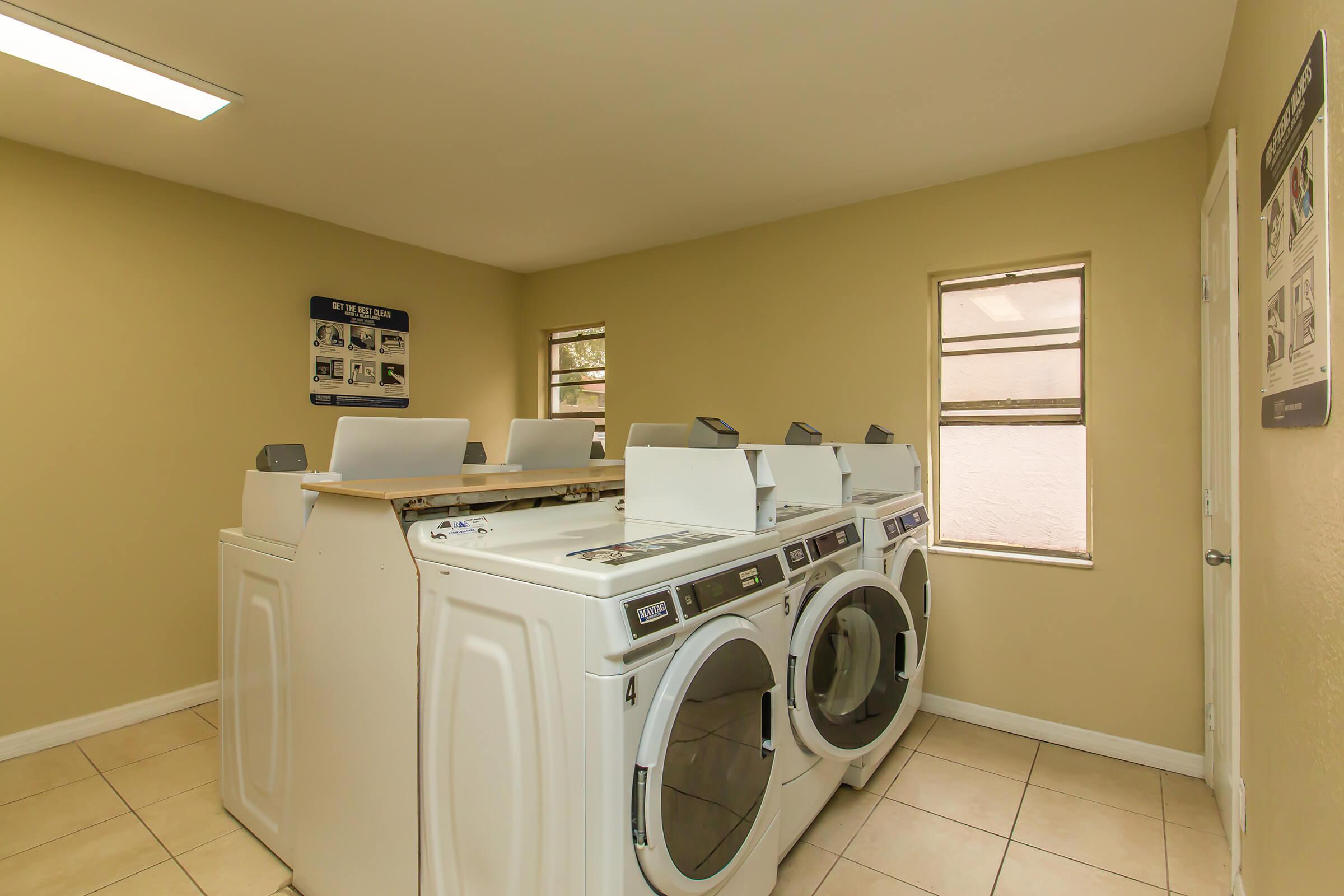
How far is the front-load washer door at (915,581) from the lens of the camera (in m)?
2.47

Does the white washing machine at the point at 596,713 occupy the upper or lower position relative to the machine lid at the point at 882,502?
lower

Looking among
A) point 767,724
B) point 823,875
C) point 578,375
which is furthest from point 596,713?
point 578,375

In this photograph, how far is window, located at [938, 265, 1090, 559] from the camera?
2910 mm

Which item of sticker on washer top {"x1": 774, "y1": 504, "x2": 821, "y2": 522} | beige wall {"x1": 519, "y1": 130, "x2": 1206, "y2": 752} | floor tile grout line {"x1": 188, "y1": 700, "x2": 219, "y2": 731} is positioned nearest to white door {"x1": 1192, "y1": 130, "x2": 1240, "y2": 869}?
beige wall {"x1": 519, "y1": 130, "x2": 1206, "y2": 752}

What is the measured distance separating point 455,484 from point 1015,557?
8.50ft

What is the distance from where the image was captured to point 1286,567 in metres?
1.26

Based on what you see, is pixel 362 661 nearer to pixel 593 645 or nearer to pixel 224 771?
pixel 593 645

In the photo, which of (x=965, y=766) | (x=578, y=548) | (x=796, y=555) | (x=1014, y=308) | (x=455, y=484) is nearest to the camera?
(x=578, y=548)

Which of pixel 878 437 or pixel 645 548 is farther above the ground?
pixel 878 437

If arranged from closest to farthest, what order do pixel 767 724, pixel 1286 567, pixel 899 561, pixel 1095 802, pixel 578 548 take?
pixel 1286 567, pixel 578 548, pixel 767 724, pixel 1095 802, pixel 899 561

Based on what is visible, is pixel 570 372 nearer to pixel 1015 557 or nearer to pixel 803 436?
pixel 803 436

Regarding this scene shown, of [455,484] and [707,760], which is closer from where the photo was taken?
[707,760]

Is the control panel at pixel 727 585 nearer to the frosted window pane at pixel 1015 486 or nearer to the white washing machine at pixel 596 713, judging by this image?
the white washing machine at pixel 596 713

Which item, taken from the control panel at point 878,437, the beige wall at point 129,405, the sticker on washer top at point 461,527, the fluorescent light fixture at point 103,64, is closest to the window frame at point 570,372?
the beige wall at point 129,405
